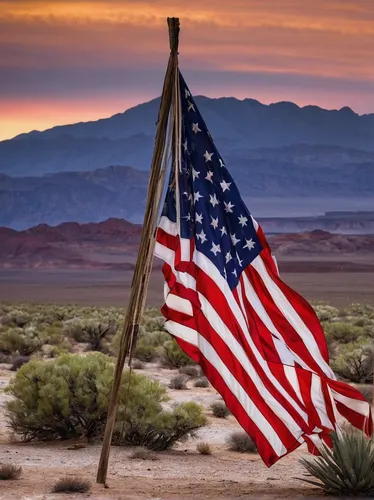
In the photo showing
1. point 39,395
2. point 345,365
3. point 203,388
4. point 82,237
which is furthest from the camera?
point 82,237

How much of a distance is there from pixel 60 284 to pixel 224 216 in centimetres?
13596

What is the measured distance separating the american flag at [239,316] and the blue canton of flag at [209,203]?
0.03 ft

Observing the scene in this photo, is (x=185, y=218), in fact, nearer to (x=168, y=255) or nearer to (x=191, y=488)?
(x=168, y=255)

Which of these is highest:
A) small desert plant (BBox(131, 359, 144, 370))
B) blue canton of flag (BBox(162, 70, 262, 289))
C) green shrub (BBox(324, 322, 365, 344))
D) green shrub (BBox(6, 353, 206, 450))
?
green shrub (BBox(324, 322, 365, 344))

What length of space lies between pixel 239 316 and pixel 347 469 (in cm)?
185

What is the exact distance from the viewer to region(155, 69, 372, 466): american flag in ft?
36.8

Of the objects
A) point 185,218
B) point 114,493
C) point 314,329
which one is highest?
point 185,218

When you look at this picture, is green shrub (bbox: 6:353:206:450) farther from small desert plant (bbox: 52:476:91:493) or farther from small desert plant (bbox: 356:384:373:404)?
small desert plant (bbox: 356:384:373:404)

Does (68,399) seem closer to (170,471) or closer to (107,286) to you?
(170,471)

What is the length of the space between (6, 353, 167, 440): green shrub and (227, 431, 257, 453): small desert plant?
1.18 meters

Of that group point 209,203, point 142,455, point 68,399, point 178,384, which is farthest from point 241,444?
point 178,384

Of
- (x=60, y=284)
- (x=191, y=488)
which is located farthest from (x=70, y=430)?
(x=60, y=284)

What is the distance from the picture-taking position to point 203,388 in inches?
911

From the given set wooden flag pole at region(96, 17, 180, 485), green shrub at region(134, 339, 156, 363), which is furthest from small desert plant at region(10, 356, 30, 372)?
wooden flag pole at region(96, 17, 180, 485)
